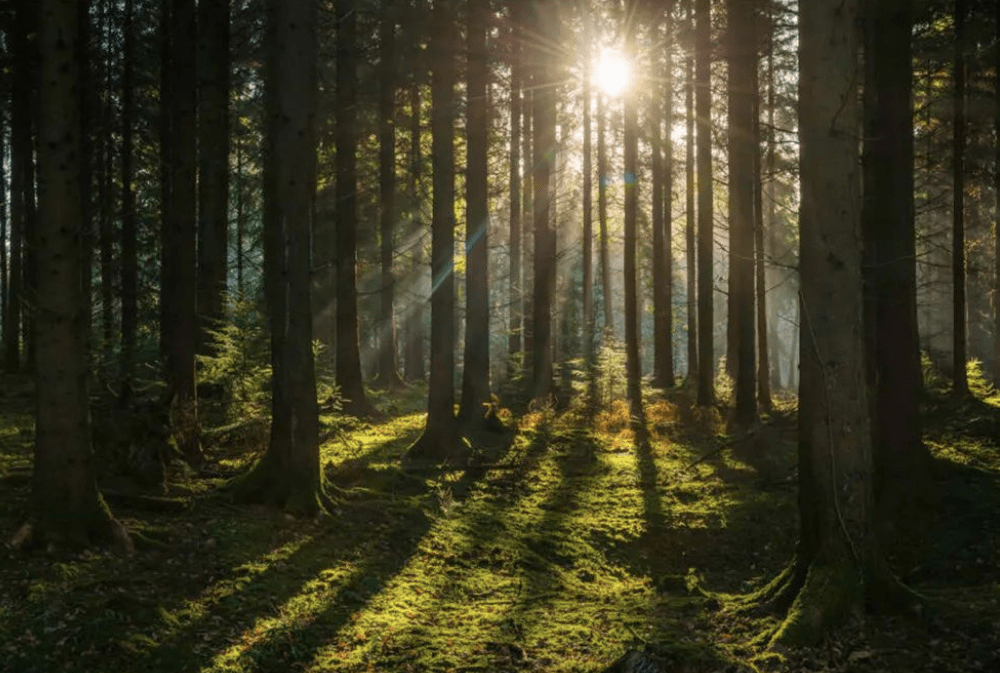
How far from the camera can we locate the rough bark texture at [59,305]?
7328 mm

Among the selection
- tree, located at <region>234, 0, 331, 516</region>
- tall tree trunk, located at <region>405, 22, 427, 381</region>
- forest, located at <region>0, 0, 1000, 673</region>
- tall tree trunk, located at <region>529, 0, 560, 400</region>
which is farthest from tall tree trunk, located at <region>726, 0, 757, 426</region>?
tree, located at <region>234, 0, 331, 516</region>

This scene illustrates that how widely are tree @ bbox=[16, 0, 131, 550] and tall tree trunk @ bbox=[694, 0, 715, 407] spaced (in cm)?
1376

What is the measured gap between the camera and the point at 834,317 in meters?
6.95

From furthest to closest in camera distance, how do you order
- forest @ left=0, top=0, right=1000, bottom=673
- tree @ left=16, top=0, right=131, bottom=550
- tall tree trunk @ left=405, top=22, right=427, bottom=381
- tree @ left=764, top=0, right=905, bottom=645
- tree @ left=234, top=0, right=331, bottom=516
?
1. tall tree trunk @ left=405, top=22, right=427, bottom=381
2. tree @ left=234, top=0, right=331, bottom=516
3. tree @ left=16, top=0, right=131, bottom=550
4. tree @ left=764, top=0, right=905, bottom=645
5. forest @ left=0, top=0, right=1000, bottom=673

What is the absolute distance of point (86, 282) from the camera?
15.8 m

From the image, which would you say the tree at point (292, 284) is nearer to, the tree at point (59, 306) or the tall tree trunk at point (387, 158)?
the tree at point (59, 306)

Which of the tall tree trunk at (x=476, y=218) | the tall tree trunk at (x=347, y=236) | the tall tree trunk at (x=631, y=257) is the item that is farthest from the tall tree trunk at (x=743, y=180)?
the tall tree trunk at (x=347, y=236)

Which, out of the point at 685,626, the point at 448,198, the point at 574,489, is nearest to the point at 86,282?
the point at 448,198

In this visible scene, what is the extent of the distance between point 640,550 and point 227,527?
538 centimetres

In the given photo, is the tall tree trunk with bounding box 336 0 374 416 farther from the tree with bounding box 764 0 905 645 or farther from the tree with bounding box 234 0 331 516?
the tree with bounding box 764 0 905 645

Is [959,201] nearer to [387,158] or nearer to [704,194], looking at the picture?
[704,194]

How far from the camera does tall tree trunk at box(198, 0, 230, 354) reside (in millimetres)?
Answer: 14773

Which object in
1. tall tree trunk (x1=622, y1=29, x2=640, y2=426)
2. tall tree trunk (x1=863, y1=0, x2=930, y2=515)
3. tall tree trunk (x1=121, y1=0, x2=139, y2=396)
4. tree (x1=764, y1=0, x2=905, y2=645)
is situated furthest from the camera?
tall tree trunk (x1=622, y1=29, x2=640, y2=426)

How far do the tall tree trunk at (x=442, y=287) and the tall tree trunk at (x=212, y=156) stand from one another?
3.91 m
